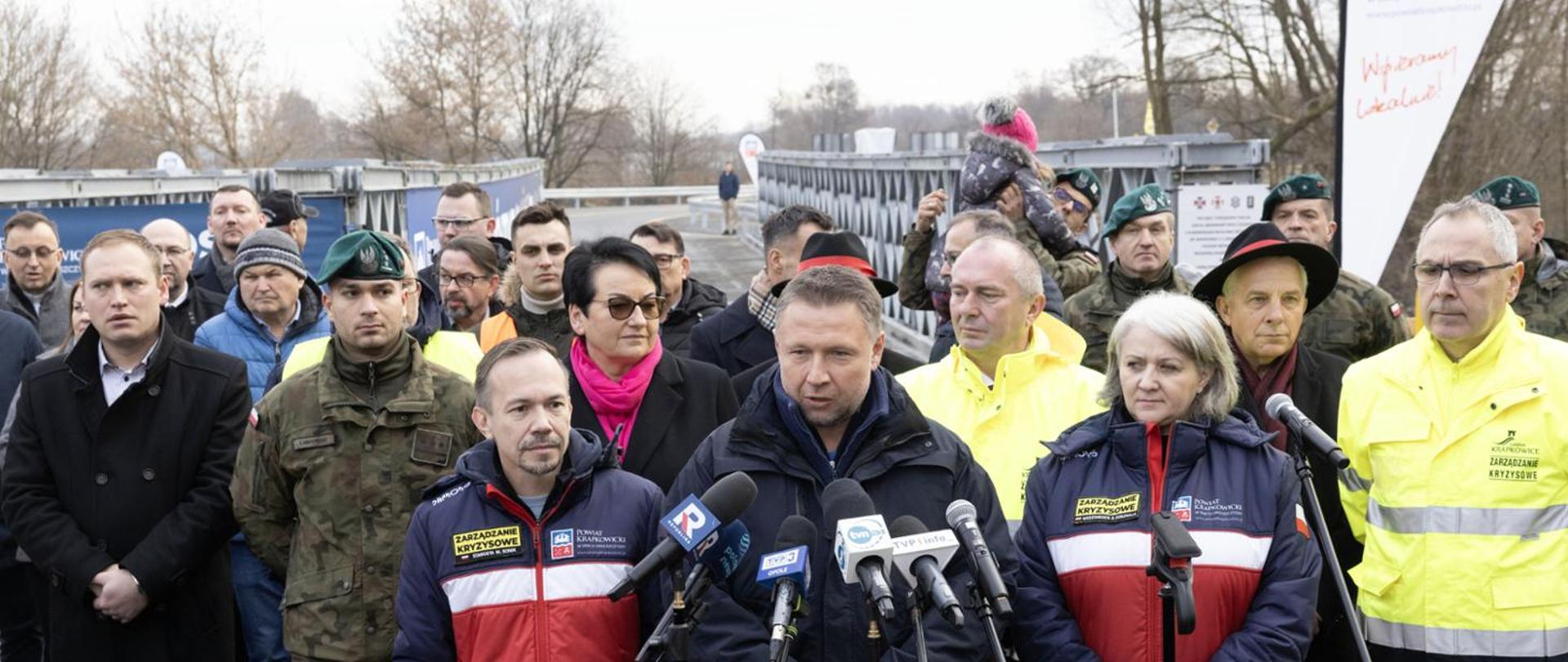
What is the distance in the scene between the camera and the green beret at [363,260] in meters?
5.39

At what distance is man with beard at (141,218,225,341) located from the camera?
25.9 ft

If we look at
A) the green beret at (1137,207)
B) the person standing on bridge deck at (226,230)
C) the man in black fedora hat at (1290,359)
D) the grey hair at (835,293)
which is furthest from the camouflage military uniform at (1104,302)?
the person standing on bridge deck at (226,230)

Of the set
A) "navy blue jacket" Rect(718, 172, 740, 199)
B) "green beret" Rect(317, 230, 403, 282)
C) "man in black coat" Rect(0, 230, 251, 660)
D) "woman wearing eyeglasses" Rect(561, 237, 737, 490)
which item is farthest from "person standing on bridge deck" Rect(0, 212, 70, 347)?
"navy blue jacket" Rect(718, 172, 740, 199)

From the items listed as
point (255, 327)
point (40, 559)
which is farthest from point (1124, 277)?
point (40, 559)

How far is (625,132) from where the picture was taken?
63.7m

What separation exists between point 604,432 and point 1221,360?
6.95 feet

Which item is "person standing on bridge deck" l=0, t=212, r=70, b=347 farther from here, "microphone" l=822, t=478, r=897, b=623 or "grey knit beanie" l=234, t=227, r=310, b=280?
"microphone" l=822, t=478, r=897, b=623

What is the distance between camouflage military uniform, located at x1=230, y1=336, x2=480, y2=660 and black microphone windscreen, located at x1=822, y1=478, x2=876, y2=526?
2.08 meters

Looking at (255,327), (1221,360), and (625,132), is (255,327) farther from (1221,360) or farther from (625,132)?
(625,132)

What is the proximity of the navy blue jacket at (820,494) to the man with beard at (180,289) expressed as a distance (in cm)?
453

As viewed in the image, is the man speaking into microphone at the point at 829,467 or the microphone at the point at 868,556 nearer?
the microphone at the point at 868,556

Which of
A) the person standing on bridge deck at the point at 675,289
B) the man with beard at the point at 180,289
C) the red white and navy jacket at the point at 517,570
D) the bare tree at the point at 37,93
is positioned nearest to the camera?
the red white and navy jacket at the point at 517,570

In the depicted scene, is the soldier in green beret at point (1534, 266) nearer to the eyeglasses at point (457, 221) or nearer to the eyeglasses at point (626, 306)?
the eyeglasses at point (626, 306)

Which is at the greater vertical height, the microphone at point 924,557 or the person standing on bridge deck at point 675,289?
the person standing on bridge deck at point 675,289
